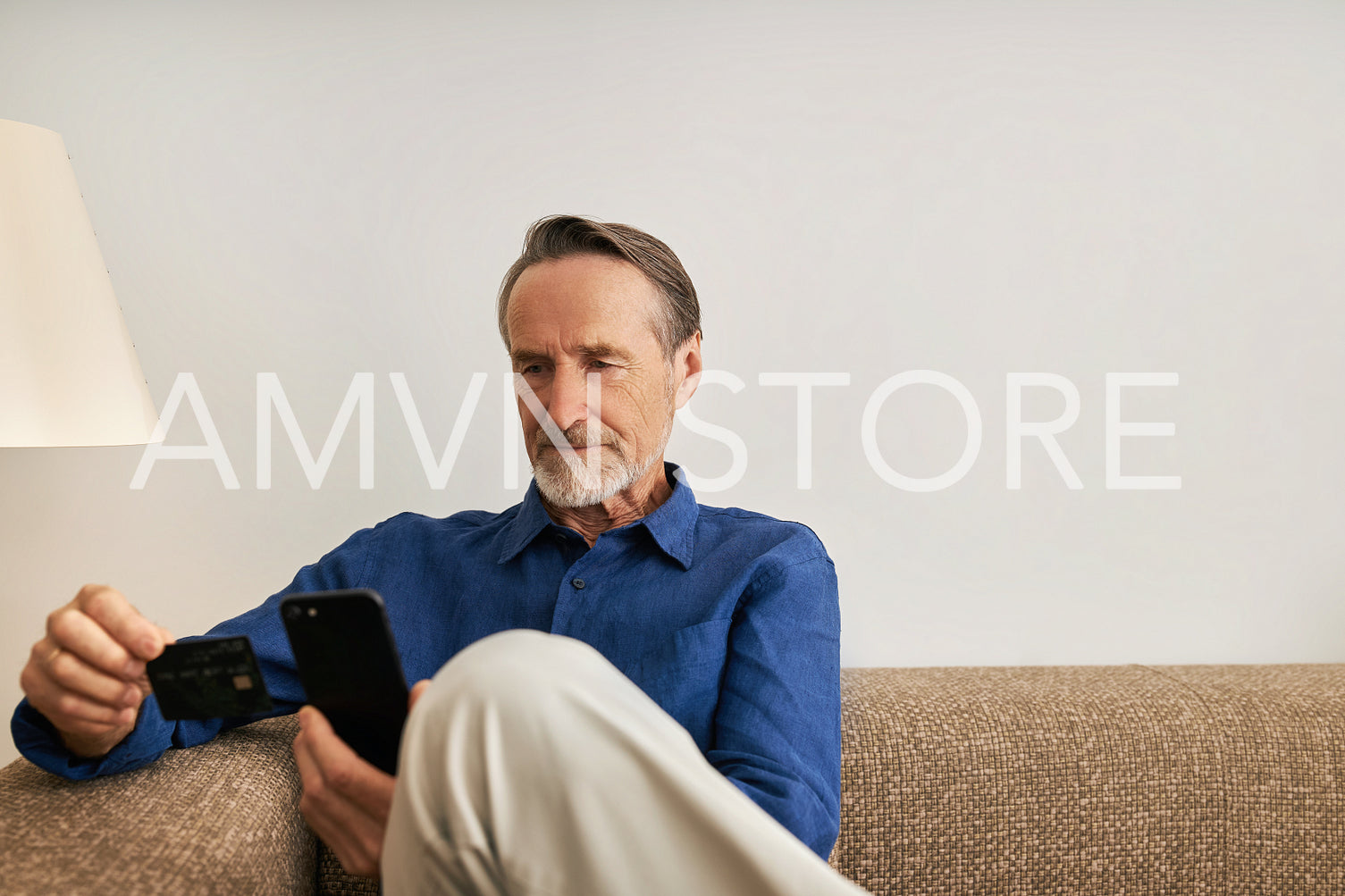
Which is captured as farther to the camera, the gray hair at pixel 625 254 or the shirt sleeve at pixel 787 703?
the gray hair at pixel 625 254

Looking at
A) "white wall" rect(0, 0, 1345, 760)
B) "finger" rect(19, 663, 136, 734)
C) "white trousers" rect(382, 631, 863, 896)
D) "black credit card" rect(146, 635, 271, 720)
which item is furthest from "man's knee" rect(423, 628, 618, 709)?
"white wall" rect(0, 0, 1345, 760)

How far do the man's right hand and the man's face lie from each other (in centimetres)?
53

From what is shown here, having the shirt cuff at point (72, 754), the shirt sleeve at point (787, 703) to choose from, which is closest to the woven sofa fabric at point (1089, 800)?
the shirt sleeve at point (787, 703)

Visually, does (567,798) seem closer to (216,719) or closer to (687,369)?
(216,719)

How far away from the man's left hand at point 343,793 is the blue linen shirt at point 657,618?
0.27m

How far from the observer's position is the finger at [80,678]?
818mm

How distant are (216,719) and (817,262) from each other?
1.11 m

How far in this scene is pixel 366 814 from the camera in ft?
2.53

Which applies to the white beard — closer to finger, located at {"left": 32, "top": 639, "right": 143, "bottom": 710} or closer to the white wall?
the white wall

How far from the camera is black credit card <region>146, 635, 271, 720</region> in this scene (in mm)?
750

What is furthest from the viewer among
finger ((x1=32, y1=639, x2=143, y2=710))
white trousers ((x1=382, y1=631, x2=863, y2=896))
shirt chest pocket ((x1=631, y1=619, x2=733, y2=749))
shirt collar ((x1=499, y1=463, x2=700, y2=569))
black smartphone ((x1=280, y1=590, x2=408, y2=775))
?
shirt collar ((x1=499, y1=463, x2=700, y2=569))

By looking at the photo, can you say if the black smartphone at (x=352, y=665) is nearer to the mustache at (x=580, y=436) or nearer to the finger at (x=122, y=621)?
the finger at (x=122, y=621)

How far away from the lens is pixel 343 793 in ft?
2.53

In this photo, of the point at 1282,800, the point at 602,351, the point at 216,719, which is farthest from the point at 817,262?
the point at 216,719
